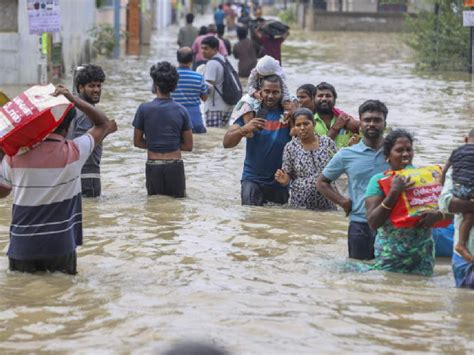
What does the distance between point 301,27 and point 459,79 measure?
3173cm

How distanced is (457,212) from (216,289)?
5.19ft

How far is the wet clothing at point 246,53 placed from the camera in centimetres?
2392

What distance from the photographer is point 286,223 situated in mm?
9836

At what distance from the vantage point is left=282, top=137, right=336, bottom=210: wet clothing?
32.2ft

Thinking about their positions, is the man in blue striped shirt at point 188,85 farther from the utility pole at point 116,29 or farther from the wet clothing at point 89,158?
the utility pole at point 116,29

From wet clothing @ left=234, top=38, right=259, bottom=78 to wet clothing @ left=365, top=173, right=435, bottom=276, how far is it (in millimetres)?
16517

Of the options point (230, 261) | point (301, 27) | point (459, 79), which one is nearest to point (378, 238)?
point (230, 261)

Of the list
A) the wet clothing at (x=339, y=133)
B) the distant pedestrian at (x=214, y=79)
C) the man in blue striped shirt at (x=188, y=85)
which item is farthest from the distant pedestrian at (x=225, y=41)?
the wet clothing at (x=339, y=133)

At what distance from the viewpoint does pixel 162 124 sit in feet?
33.8

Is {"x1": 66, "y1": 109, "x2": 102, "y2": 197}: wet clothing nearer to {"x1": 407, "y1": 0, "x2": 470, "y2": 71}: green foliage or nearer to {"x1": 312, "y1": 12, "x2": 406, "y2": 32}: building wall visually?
{"x1": 407, "y1": 0, "x2": 470, "y2": 71}: green foliage

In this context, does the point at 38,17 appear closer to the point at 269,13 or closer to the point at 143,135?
the point at 143,135

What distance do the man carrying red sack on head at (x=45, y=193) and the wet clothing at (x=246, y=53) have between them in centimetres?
1695

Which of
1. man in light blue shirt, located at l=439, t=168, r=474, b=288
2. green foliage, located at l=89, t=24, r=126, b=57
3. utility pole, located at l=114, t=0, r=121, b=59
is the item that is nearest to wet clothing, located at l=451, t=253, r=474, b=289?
man in light blue shirt, located at l=439, t=168, r=474, b=288

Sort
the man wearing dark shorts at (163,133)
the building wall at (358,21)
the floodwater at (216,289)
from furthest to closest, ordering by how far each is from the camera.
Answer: the building wall at (358,21) < the man wearing dark shorts at (163,133) < the floodwater at (216,289)
